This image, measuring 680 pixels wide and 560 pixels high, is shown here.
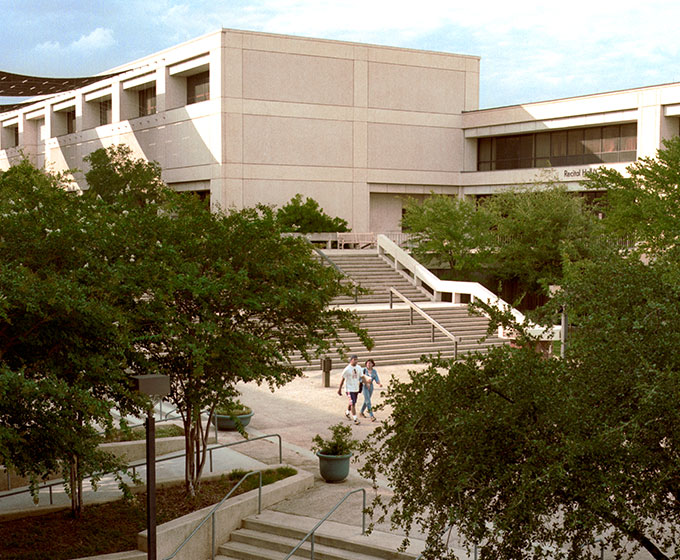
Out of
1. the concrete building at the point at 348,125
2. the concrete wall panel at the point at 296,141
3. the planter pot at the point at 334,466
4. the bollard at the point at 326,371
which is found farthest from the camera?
the concrete wall panel at the point at 296,141

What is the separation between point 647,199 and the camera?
25.9 m

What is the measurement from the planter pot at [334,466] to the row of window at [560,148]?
131 feet

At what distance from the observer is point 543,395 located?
852 cm

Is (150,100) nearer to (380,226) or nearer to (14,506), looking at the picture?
(380,226)

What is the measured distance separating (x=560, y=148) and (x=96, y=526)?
47.8m

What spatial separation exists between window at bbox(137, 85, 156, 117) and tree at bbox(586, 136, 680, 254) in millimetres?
36779

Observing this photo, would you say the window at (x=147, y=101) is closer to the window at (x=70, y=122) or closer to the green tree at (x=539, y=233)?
the window at (x=70, y=122)

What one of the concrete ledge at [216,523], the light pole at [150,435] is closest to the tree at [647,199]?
the concrete ledge at [216,523]

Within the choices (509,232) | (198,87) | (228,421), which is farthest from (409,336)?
(198,87)

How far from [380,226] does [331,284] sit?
43.0m

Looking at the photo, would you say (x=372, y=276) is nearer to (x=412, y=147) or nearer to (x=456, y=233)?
(x=456, y=233)

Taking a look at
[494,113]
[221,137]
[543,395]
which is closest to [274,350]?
[543,395]

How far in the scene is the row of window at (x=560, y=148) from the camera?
172ft

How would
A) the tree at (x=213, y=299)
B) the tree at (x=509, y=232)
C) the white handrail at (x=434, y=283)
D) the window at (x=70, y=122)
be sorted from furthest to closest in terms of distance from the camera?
the window at (x=70, y=122) < the tree at (x=509, y=232) < the white handrail at (x=434, y=283) < the tree at (x=213, y=299)
